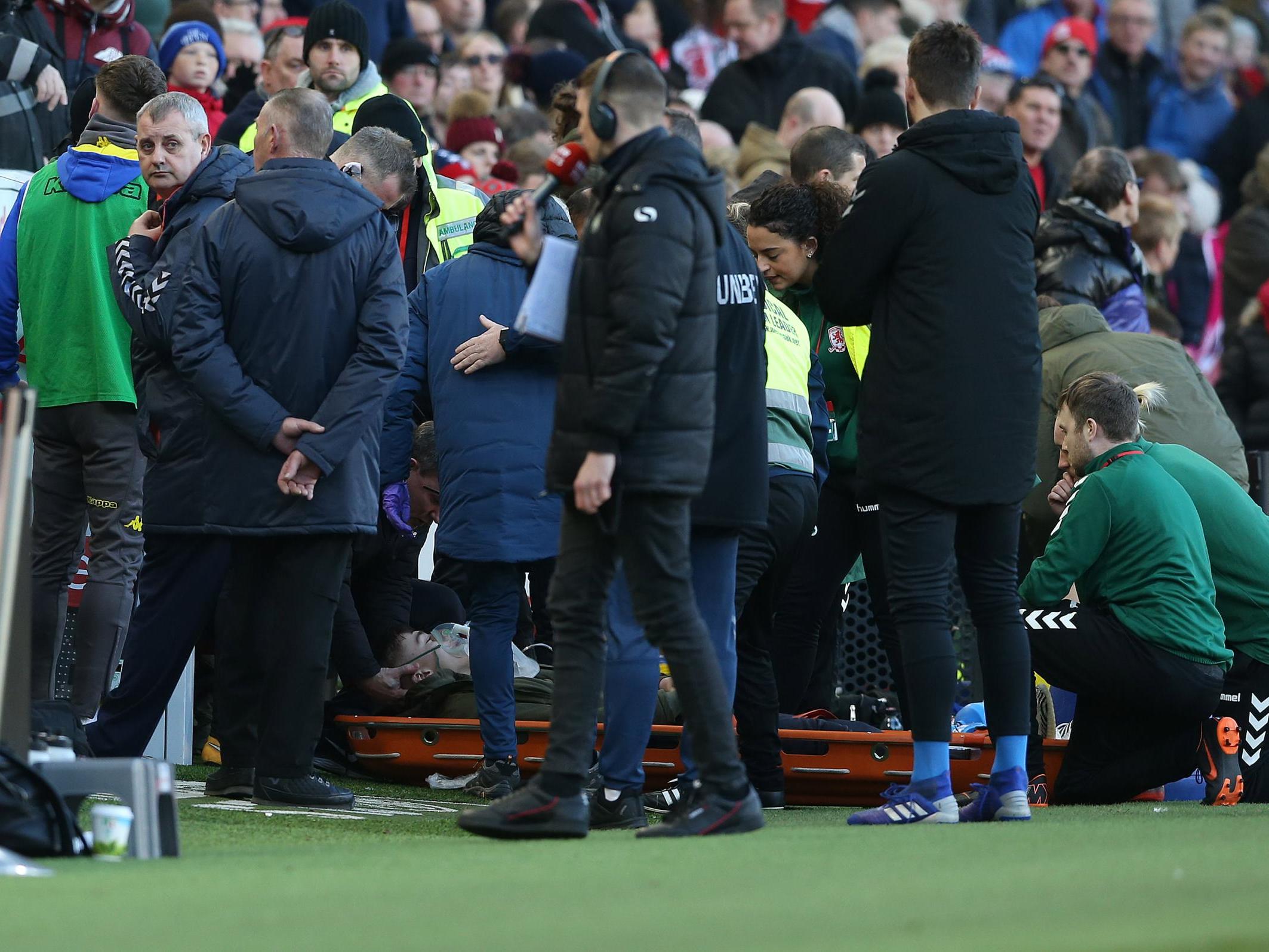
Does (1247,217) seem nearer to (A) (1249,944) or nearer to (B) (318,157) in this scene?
(B) (318,157)

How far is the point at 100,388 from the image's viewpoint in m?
6.58

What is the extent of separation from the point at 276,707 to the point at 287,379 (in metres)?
0.92

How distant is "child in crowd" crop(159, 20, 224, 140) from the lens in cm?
863

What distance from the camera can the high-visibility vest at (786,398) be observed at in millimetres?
6234

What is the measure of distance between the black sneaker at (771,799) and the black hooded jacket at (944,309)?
1.24 m

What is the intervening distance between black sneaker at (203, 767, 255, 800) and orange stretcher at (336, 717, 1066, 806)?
92 centimetres

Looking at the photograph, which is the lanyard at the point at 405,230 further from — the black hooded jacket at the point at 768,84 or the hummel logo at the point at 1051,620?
the black hooded jacket at the point at 768,84

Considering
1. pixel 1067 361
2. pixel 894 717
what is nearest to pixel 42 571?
pixel 894 717

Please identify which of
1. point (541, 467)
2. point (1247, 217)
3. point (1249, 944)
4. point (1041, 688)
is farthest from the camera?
point (1247, 217)

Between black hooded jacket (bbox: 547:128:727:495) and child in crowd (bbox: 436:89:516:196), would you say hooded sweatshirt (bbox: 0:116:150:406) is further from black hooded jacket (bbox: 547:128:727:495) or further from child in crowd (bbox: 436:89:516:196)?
child in crowd (bbox: 436:89:516:196)

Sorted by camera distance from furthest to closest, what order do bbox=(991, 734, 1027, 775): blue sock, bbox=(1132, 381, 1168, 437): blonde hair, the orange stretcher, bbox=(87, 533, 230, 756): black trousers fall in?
bbox=(1132, 381, 1168, 437): blonde hair
the orange stretcher
bbox=(87, 533, 230, 756): black trousers
bbox=(991, 734, 1027, 775): blue sock

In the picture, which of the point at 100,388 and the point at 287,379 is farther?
the point at 100,388

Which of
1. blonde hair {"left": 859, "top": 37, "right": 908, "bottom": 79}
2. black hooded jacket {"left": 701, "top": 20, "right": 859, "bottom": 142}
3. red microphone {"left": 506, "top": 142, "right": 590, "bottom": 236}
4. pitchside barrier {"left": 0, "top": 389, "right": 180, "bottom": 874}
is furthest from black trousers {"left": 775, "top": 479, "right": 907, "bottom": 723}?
black hooded jacket {"left": 701, "top": 20, "right": 859, "bottom": 142}

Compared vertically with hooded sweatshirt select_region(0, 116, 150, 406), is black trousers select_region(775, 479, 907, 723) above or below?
below
